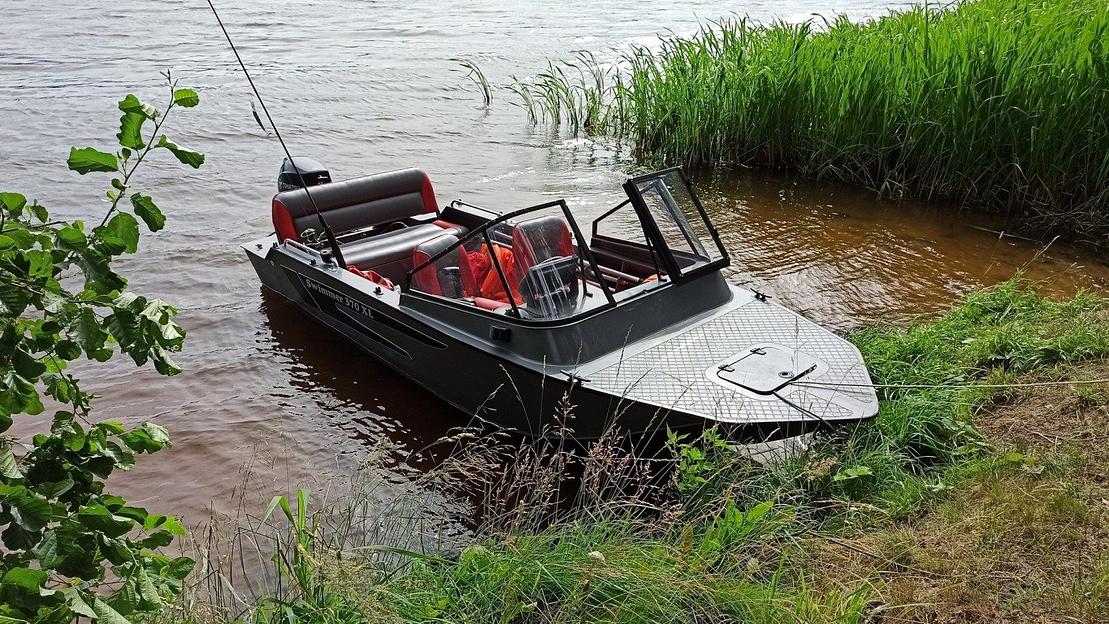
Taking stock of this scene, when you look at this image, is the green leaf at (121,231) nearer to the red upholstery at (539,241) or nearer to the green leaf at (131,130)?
the green leaf at (131,130)

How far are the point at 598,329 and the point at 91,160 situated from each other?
3.41 meters

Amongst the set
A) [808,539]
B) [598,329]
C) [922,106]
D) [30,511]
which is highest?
[922,106]

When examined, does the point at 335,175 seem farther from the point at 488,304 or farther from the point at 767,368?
the point at 767,368

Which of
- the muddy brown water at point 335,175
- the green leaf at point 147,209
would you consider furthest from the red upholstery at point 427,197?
the green leaf at point 147,209

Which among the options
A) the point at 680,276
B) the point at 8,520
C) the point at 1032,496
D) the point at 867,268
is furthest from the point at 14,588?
the point at 867,268

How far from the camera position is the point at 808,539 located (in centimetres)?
390

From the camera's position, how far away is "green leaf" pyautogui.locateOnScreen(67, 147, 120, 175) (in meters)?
2.05

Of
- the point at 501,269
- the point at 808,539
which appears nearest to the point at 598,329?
the point at 501,269

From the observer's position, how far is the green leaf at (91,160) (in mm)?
2047

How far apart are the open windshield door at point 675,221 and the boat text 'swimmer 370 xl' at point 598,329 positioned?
11 millimetres

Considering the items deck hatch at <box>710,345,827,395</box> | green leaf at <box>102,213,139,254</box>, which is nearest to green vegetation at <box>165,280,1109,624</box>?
deck hatch at <box>710,345,827,395</box>

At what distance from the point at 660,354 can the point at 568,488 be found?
1.01m

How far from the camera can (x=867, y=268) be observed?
818 centimetres

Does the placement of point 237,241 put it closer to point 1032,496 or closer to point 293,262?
A: point 293,262
